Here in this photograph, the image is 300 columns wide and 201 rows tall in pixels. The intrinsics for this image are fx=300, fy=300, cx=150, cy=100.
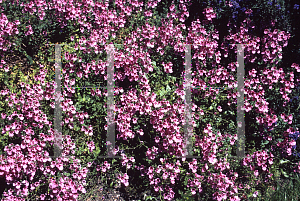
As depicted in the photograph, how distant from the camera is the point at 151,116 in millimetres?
4363

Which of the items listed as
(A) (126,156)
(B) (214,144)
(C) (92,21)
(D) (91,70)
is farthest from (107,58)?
(B) (214,144)

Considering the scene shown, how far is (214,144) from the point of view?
4.40 m

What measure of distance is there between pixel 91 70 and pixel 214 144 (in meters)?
2.30

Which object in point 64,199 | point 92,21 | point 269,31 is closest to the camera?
point 64,199

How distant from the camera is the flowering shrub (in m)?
4.27

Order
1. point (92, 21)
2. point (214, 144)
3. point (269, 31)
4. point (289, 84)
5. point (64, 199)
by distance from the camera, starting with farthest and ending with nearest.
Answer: point (92, 21) < point (269, 31) < point (289, 84) < point (214, 144) < point (64, 199)

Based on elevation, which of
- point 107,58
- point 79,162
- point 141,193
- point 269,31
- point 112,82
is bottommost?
point 141,193

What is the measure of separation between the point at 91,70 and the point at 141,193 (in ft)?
7.01

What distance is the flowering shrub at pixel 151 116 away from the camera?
4270mm

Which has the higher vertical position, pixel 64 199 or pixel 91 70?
pixel 91 70

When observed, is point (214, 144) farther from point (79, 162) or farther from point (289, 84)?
point (79, 162)

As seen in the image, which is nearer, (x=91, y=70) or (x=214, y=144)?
(x=214, y=144)

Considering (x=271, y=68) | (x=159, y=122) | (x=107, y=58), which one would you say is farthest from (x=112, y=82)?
(x=271, y=68)

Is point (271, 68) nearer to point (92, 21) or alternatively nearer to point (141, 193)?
point (141, 193)
